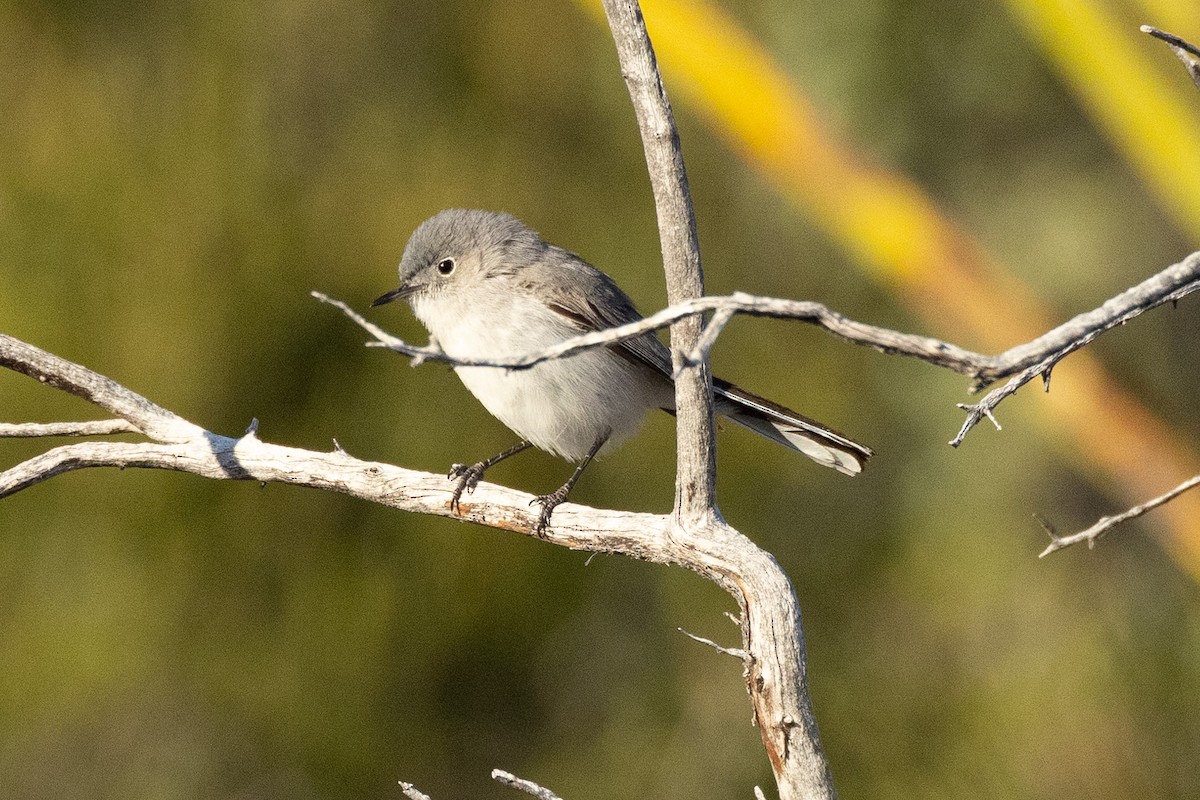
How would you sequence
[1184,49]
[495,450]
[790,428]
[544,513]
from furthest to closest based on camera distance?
[495,450] → [790,428] → [544,513] → [1184,49]

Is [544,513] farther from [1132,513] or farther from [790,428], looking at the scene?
[1132,513]

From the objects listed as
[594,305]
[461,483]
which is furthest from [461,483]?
[594,305]

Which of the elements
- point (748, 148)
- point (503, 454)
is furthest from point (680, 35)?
point (503, 454)

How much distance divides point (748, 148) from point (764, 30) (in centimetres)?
60

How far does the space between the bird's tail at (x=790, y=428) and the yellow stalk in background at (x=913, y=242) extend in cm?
181

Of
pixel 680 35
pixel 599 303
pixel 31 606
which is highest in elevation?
pixel 680 35

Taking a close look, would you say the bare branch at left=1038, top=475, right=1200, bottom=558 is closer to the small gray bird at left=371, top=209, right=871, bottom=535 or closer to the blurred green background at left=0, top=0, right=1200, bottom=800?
the small gray bird at left=371, top=209, right=871, bottom=535

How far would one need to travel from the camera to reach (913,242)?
450cm

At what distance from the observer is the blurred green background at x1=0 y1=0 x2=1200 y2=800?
4227mm

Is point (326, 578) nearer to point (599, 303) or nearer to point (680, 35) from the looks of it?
point (599, 303)

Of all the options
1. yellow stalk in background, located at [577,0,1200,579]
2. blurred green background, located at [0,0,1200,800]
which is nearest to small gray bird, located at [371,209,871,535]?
blurred green background, located at [0,0,1200,800]

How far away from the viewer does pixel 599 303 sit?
322cm

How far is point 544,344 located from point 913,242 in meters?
2.09

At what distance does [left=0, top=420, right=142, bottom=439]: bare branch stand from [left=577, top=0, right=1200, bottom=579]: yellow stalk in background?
3061 millimetres
